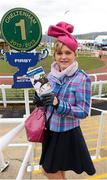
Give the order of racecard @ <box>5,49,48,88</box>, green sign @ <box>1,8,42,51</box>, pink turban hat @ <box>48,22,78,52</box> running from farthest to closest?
racecard @ <box>5,49,48,88</box>
green sign @ <box>1,8,42,51</box>
pink turban hat @ <box>48,22,78,52</box>

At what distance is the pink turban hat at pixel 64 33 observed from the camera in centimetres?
225

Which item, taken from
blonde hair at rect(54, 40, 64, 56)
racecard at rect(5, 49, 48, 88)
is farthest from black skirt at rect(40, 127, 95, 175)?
racecard at rect(5, 49, 48, 88)

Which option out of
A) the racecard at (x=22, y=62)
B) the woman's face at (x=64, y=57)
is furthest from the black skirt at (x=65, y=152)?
the racecard at (x=22, y=62)

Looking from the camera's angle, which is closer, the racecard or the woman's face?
the woman's face

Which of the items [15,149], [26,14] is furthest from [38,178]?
[26,14]

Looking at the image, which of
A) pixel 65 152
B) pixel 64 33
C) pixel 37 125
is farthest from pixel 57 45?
pixel 65 152

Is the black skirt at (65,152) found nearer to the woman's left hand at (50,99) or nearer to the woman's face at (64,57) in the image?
the woman's left hand at (50,99)

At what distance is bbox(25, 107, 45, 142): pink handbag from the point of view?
233cm

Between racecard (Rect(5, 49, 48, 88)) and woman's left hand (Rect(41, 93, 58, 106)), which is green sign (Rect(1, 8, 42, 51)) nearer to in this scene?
racecard (Rect(5, 49, 48, 88))

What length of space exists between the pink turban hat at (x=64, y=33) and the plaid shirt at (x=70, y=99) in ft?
0.74

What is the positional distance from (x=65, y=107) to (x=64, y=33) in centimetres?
61

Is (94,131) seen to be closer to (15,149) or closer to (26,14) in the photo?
(15,149)

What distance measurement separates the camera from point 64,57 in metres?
2.26

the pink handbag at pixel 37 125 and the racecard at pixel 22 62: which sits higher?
the racecard at pixel 22 62
